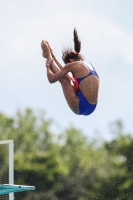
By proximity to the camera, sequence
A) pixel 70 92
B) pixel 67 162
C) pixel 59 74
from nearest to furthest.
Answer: pixel 59 74 → pixel 70 92 → pixel 67 162

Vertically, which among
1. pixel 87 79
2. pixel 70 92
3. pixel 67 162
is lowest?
pixel 70 92

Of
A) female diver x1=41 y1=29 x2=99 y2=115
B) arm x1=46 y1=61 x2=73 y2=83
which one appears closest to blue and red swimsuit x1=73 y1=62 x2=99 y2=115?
female diver x1=41 y1=29 x2=99 y2=115

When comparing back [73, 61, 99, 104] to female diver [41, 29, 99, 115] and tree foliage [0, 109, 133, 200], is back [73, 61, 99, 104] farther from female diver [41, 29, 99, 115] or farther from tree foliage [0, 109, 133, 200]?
tree foliage [0, 109, 133, 200]

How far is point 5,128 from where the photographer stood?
30.4 m

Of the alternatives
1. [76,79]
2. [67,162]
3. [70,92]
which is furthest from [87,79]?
[67,162]

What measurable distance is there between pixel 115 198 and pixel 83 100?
19.6 metres

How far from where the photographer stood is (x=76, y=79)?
671cm

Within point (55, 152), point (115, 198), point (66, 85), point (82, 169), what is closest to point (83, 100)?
point (66, 85)

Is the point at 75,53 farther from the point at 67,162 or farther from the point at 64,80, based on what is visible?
the point at 67,162

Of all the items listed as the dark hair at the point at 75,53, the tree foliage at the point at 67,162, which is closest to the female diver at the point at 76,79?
the dark hair at the point at 75,53

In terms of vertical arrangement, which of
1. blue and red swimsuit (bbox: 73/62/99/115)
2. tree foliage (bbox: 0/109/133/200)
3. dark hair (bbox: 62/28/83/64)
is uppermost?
tree foliage (bbox: 0/109/133/200)

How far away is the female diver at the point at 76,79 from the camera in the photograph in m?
6.61

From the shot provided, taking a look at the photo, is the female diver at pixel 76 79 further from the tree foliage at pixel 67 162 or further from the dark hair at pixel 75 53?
the tree foliage at pixel 67 162

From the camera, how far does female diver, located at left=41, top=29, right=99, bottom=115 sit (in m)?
6.61
